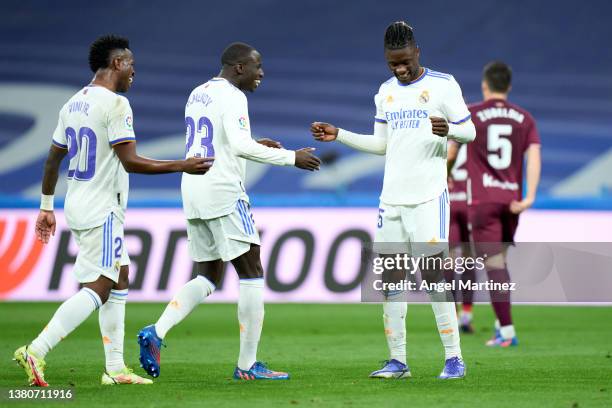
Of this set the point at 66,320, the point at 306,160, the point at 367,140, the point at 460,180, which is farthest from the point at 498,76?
the point at 66,320

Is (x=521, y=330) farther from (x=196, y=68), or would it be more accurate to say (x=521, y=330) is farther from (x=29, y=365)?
(x=196, y=68)

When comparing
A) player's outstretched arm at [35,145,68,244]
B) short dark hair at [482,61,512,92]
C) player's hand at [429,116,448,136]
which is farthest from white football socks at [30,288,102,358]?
short dark hair at [482,61,512,92]

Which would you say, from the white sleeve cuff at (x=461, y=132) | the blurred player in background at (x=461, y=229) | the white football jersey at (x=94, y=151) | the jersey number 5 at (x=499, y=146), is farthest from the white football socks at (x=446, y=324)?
the blurred player in background at (x=461, y=229)

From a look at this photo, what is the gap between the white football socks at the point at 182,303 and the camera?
729 centimetres

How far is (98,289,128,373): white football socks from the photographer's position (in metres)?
7.16

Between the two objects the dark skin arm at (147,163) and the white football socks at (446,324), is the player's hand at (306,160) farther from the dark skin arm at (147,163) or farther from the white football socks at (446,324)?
the white football socks at (446,324)

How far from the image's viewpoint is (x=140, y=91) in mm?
20094

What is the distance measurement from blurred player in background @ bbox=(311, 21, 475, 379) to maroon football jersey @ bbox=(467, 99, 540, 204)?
3.10 m

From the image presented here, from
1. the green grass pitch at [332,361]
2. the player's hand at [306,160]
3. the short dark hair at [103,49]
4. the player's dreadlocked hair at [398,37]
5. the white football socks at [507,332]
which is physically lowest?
the green grass pitch at [332,361]

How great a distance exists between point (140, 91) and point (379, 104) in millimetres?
12946

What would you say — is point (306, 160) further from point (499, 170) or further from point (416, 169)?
point (499, 170)

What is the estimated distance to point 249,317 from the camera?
7426mm

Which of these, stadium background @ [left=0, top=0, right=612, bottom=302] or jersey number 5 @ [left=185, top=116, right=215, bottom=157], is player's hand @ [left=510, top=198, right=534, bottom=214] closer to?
jersey number 5 @ [left=185, top=116, right=215, bottom=157]

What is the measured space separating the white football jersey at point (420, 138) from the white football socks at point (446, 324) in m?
0.66
